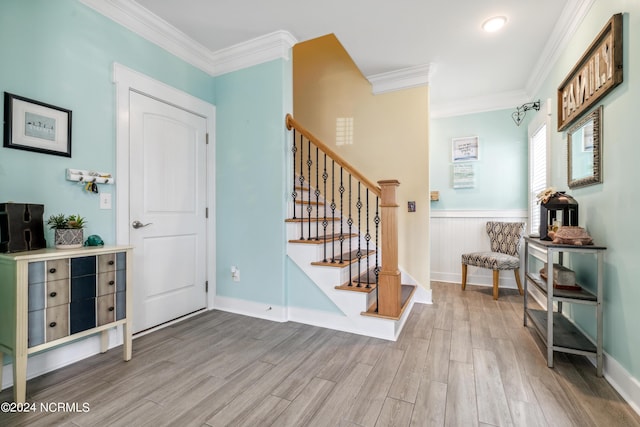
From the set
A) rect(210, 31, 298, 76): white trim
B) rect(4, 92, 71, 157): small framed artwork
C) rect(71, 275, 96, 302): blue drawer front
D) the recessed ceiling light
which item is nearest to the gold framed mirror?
the recessed ceiling light

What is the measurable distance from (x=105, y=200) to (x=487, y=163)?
172 inches

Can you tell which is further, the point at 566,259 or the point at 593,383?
the point at 566,259

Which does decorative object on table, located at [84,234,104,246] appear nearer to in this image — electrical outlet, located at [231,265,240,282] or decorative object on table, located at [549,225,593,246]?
electrical outlet, located at [231,265,240,282]

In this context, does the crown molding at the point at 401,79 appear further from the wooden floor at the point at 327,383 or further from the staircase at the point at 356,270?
the wooden floor at the point at 327,383

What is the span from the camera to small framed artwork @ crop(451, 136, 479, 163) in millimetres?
4129

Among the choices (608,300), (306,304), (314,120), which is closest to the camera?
(608,300)

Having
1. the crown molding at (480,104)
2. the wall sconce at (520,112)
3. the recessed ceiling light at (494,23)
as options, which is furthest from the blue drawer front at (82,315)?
the wall sconce at (520,112)

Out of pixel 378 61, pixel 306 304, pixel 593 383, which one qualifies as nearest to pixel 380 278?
pixel 306 304

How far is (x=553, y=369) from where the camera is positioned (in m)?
1.90

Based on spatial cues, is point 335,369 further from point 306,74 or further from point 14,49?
point 306,74

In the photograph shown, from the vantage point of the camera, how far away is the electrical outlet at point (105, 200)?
2.17 m

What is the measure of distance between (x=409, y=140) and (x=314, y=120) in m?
1.31

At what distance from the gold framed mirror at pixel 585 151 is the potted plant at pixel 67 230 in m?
3.34

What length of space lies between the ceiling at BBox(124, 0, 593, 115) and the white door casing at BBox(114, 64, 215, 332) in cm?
68
